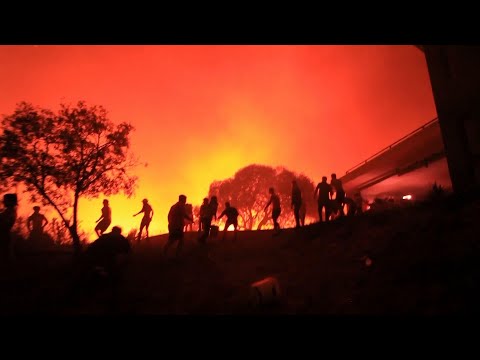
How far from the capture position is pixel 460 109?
38.3 ft

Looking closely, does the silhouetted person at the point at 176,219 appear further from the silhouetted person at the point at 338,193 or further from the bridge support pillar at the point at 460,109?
the bridge support pillar at the point at 460,109

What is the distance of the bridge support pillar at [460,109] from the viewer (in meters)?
11.2

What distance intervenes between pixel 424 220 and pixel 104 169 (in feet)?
43.8

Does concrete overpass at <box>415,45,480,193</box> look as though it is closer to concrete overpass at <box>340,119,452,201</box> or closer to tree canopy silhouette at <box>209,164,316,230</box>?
concrete overpass at <box>340,119,452,201</box>

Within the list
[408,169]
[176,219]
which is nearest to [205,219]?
[176,219]

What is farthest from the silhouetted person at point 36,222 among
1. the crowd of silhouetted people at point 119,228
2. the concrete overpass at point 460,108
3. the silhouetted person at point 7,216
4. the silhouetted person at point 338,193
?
the concrete overpass at point 460,108

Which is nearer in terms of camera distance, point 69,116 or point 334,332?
point 334,332

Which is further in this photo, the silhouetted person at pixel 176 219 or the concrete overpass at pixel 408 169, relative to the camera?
the concrete overpass at pixel 408 169

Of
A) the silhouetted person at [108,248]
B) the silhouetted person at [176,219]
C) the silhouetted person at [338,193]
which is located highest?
the silhouetted person at [338,193]

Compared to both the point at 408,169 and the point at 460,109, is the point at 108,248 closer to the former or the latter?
the point at 460,109
